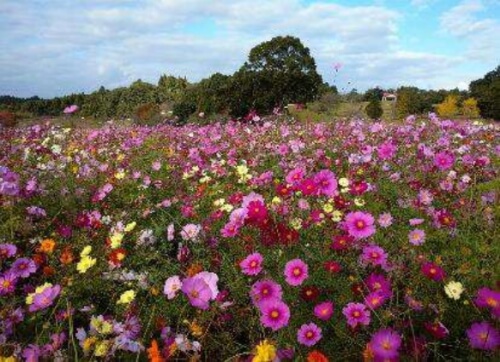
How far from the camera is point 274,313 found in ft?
7.18

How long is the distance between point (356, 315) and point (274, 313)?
0.40m

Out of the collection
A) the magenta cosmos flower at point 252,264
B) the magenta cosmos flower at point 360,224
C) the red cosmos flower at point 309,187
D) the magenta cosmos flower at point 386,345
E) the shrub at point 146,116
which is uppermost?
the red cosmos flower at point 309,187

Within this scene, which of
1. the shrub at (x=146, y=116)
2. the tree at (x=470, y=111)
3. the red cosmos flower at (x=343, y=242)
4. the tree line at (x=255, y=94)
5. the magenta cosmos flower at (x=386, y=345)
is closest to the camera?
the magenta cosmos flower at (x=386, y=345)

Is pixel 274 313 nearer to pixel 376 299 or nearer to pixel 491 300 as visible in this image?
pixel 376 299

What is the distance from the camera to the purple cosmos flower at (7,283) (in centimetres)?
288

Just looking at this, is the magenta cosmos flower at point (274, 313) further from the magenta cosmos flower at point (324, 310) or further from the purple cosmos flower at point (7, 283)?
the purple cosmos flower at point (7, 283)

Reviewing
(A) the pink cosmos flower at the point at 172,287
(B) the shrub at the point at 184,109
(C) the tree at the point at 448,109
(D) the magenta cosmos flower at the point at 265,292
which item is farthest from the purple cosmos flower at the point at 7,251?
(B) the shrub at the point at 184,109

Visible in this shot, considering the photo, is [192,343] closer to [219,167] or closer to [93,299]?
[93,299]

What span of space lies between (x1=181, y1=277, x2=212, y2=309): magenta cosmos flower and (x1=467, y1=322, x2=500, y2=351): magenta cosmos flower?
102 cm

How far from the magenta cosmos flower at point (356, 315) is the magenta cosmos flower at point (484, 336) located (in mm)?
440

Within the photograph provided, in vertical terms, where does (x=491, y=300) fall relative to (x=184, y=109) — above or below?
above

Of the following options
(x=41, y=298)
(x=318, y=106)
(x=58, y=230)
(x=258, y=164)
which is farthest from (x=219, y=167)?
(x=318, y=106)

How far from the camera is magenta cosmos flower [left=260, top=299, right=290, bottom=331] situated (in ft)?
7.07

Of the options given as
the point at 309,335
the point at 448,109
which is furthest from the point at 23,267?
the point at 448,109
